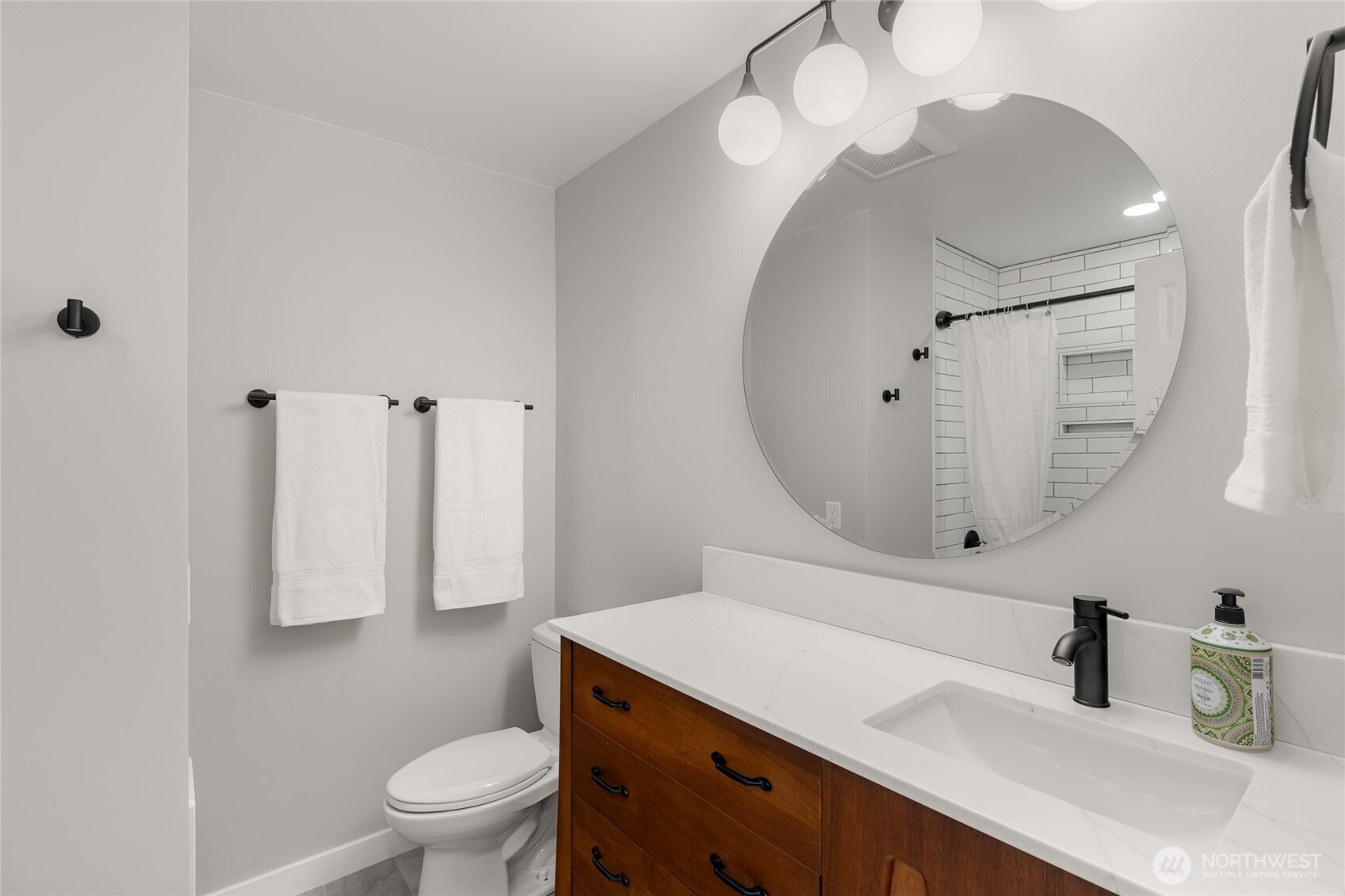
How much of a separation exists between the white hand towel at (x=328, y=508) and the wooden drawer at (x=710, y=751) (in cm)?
100

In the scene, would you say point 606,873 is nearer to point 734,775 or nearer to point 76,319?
point 734,775

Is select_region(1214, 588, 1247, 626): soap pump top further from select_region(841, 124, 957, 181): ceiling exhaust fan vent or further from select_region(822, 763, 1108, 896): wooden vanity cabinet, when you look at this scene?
select_region(841, 124, 957, 181): ceiling exhaust fan vent

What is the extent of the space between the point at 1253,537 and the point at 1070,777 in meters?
0.46

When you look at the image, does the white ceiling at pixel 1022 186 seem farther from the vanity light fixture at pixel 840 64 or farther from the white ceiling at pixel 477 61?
the white ceiling at pixel 477 61

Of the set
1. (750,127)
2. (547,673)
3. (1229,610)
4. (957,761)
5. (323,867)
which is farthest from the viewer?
(547,673)

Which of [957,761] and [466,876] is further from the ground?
[957,761]

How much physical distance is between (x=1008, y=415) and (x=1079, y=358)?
160mm

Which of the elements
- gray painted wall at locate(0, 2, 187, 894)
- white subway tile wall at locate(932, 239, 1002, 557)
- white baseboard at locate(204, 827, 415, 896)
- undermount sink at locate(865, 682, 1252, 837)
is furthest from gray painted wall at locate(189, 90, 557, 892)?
undermount sink at locate(865, 682, 1252, 837)

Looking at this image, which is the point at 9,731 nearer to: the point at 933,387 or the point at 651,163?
the point at 933,387

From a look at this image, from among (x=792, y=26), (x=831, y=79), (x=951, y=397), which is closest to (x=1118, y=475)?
(x=951, y=397)

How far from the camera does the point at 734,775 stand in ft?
3.33

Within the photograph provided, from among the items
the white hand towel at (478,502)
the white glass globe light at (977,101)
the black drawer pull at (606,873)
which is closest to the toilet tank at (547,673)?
the white hand towel at (478,502)

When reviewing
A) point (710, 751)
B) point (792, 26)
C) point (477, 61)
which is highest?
point (477, 61)

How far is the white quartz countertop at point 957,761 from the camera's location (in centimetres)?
62
